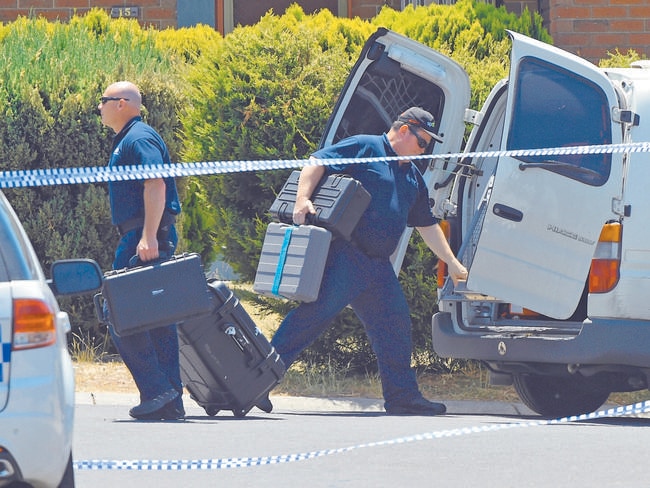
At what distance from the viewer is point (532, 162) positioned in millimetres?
8367

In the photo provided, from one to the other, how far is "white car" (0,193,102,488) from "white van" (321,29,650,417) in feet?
12.2

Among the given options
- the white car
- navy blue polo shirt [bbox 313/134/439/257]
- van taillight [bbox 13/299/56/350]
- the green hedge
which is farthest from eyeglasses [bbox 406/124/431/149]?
van taillight [bbox 13/299/56/350]

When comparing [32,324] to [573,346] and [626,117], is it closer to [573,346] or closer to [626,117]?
[573,346]

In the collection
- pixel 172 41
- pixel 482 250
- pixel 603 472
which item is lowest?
pixel 603 472

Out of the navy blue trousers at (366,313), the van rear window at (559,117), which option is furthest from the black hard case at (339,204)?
the van rear window at (559,117)

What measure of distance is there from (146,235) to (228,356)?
78 centimetres

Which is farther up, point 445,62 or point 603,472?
point 445,62

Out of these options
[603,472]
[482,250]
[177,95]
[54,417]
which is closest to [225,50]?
[177,95]

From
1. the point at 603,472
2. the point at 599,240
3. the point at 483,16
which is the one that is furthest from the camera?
the point at 483,16

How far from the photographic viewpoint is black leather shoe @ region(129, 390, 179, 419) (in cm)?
816

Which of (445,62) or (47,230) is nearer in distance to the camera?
(445,62)

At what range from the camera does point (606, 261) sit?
26.9 feet

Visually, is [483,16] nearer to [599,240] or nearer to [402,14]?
[402,14]

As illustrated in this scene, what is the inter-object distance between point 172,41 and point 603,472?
7.82 meters
